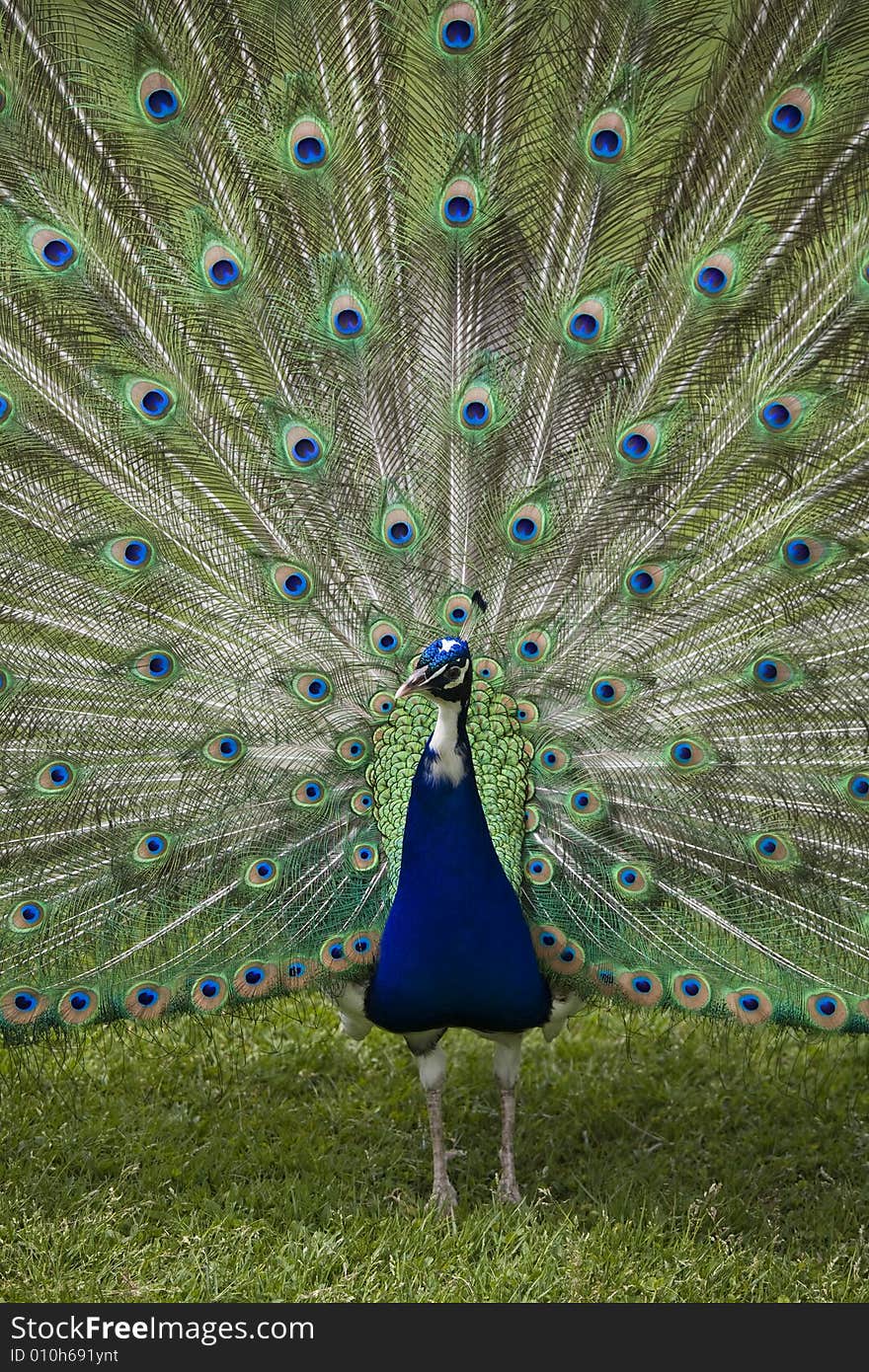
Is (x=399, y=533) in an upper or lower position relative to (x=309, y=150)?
lower

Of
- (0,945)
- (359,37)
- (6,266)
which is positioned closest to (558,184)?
(359,37)

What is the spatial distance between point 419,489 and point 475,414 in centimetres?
24

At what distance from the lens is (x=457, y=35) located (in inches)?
154

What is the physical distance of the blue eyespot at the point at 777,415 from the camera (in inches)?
159

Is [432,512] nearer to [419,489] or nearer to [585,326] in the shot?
[419,489]

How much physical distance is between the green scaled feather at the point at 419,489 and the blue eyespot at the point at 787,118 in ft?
0.06

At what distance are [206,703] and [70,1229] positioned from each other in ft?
4.85

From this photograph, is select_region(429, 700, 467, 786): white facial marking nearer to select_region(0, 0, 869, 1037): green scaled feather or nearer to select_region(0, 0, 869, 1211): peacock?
select_region(0, 0, 869, 1211): peacock

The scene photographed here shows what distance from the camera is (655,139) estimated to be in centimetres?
397

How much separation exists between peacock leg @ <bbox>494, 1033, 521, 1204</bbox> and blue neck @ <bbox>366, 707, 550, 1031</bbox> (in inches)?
12.1

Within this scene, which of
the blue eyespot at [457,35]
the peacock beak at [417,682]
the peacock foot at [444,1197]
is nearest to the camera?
the peacock beak at [417,682]

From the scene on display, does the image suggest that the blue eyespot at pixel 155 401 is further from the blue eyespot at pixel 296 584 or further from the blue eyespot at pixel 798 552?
the blue eyespot at pixel 798 552

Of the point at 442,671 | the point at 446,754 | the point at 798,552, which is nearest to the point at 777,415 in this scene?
the point at 798,552

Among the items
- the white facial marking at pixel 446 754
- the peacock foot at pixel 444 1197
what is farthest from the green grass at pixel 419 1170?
the white facial marking at pixel 446 754
